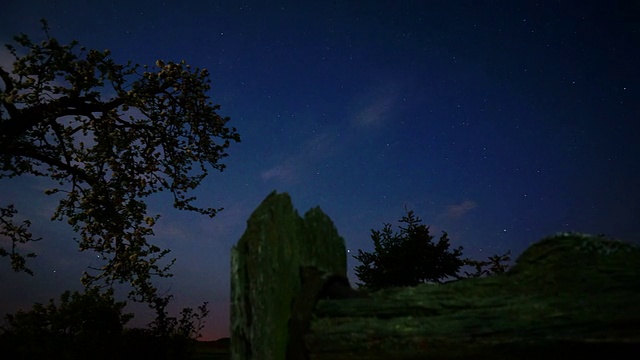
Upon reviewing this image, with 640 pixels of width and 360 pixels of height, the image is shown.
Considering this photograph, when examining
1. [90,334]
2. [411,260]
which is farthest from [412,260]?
[90,334]

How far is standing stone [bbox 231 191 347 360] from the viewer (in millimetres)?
2383

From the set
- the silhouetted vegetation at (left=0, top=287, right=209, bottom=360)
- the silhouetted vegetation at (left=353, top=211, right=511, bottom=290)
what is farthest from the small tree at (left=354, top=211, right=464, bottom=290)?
the silhouetted vegetation at (left=0, top=287, right=209, bottom=360)

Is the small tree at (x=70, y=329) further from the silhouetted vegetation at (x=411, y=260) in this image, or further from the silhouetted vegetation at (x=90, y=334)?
the silhouetted vegetation at (x=411, y=260)

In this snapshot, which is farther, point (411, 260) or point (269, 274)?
point (411, 260)

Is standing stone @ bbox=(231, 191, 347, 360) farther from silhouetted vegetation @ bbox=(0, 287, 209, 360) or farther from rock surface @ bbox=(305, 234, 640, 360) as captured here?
silhouetted vegetation @ bbox=(0, 287, 209, 360)

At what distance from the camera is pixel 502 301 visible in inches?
79.5

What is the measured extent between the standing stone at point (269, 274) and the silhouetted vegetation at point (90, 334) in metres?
8.64

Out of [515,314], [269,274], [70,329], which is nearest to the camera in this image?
[515,314]

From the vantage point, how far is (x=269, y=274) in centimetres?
245

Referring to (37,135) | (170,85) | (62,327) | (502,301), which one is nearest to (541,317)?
(502,301)

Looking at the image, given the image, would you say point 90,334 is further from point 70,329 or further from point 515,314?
point 515,314

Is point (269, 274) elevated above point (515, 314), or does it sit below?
above

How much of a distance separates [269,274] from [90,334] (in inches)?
403

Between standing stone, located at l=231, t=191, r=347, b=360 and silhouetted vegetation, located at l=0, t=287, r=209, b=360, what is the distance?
340 inches
